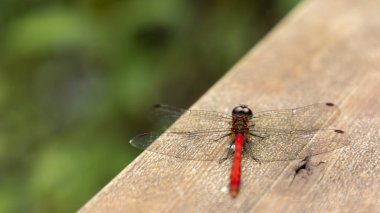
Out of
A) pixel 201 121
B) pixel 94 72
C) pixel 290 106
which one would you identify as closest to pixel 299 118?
pixel 290 106

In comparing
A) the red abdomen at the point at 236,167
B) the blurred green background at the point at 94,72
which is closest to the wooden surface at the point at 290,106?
the red abdomen at the point at 236,167

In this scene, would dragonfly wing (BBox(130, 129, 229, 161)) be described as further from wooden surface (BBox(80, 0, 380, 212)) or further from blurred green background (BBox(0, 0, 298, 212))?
blurred green background (BBox(0, 0, 298, 212))

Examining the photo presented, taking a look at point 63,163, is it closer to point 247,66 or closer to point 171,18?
point 171,18

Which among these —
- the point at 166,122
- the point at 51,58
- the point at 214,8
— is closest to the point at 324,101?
the point at 166,122

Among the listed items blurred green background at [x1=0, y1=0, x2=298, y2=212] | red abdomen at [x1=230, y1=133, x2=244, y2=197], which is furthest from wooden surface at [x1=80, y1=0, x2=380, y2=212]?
blurred green background at [x1=0, y1=0, x2=298, y2=212]

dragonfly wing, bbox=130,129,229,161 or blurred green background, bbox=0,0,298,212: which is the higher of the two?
dragonfly wing, bbox=130,129,229,161

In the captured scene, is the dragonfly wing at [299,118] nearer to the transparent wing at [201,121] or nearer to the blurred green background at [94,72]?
the transparent wing at [201,121]
